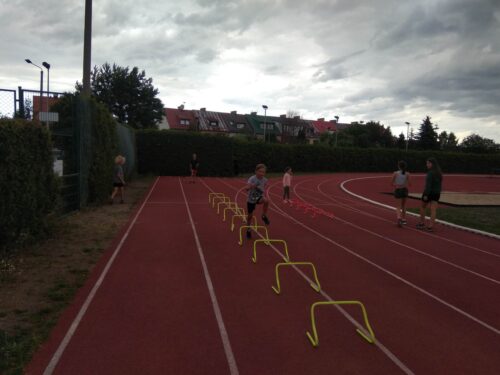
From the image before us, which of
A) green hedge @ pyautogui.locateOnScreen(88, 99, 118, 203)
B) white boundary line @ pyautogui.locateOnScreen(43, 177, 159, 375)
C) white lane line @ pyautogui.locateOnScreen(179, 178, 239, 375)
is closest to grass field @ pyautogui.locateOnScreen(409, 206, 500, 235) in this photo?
white lane line @ pyautogui.locateOnScreen(179, 178, 239, 375)

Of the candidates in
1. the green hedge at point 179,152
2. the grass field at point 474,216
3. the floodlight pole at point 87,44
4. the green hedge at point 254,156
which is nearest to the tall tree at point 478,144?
the green hedge at point 254,156

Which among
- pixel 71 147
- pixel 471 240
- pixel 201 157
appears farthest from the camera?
pixel 201 157

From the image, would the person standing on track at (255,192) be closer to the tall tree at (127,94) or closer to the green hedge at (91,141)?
the green hedge at (91,141)

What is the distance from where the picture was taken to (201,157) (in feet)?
107

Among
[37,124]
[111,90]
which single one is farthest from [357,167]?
[37,124]

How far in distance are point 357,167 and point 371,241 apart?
3653 cm

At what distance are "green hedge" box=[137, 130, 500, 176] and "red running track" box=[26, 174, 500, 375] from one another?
22.4 metres

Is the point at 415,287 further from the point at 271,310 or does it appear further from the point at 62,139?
the point at 62,139

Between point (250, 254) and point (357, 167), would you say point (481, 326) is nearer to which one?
point (250, 254)

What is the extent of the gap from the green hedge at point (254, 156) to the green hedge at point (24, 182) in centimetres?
2303

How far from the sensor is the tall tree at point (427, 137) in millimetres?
72175

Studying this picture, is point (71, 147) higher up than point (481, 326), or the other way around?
point (71, 147)

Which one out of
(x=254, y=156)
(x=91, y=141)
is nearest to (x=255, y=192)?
(x=91, y=141)

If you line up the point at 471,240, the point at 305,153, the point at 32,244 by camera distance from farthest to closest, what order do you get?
the point at 305,153 → the point at 471,240 → the point at 32,244
